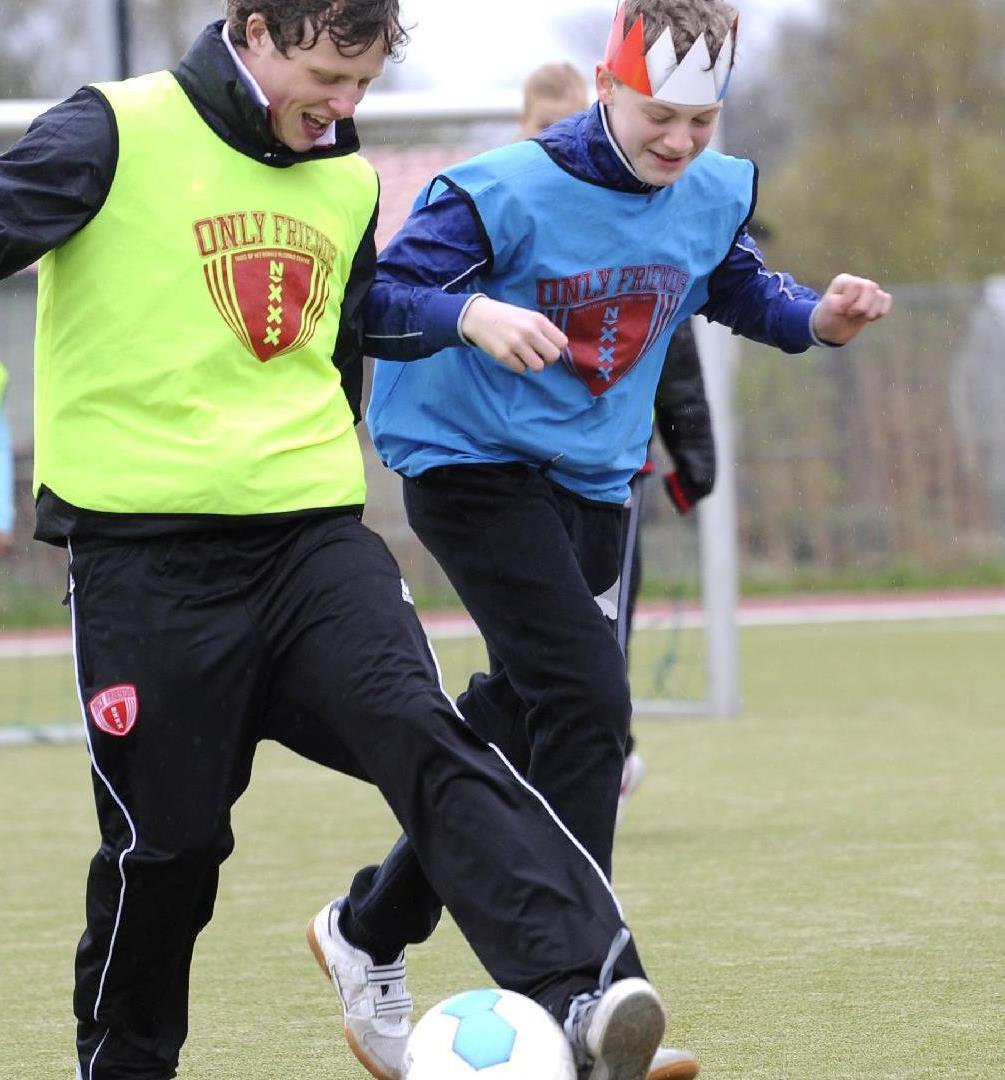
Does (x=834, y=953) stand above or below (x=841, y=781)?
above

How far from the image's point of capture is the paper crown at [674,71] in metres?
3.73

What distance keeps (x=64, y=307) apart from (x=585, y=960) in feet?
4.07

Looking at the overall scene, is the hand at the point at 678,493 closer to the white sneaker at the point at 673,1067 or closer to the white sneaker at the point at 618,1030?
the white sneaker at the point at 673,1067

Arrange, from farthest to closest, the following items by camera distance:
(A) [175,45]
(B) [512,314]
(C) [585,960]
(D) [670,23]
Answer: (A) [175,45]
(D) [670,23]
(B) [512,314]
(C) [585,960]

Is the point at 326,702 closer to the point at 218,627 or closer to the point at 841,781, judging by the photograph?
the point at 218,627

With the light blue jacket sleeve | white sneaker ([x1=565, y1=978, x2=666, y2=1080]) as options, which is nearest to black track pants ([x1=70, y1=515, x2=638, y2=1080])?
white sneaker ([x1=565, y1=978, x2=666, y2=1080])

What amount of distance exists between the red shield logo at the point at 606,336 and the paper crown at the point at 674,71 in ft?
1.24

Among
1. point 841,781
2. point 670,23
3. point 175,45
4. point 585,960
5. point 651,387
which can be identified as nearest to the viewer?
point 585,960

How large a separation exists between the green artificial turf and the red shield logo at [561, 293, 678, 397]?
1.19m

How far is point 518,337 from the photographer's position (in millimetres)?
3145

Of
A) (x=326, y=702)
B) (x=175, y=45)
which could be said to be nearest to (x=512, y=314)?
(x=326, y=702)

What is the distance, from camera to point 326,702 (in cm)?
319

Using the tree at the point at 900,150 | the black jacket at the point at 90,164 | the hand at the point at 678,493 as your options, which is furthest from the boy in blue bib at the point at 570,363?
the tree at the point at 900,150

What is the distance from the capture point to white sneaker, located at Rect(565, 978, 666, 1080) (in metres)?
2.84
